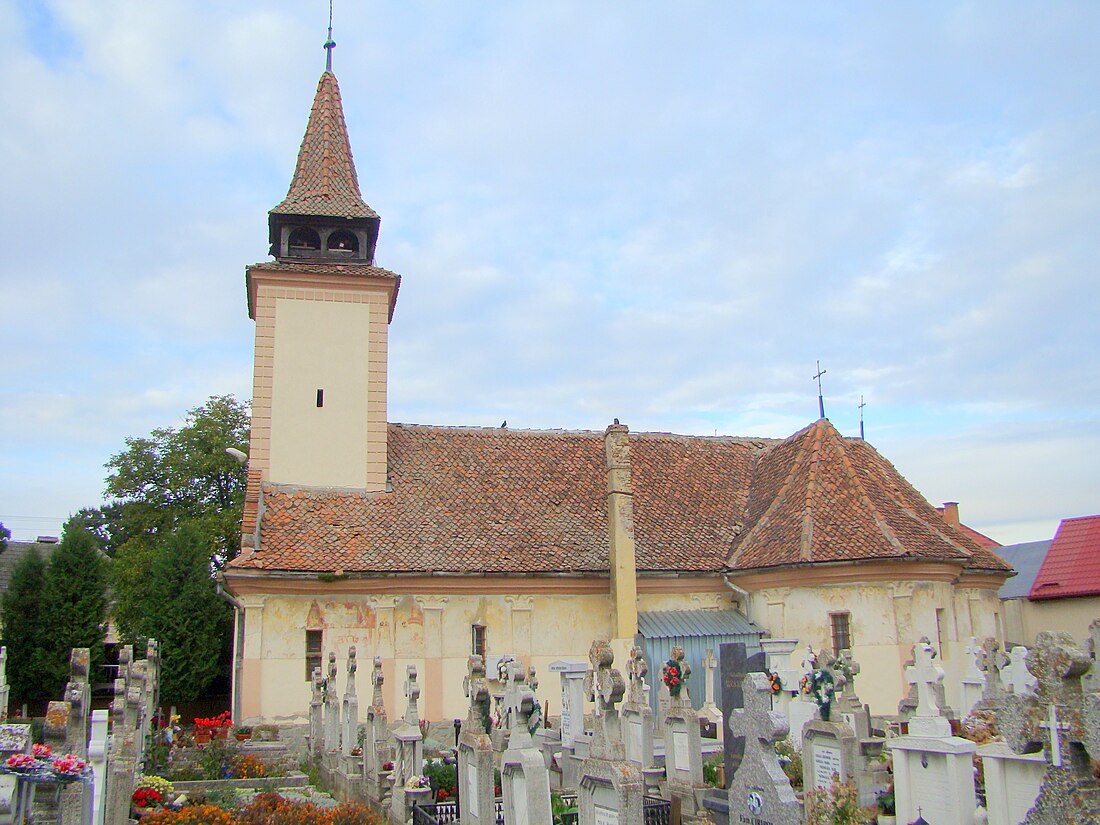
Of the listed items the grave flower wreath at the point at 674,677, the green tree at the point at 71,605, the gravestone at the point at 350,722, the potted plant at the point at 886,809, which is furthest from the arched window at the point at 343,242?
the potted plant at the point at 886,809

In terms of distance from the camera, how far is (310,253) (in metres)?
24.9

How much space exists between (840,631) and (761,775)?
1372 centimetres

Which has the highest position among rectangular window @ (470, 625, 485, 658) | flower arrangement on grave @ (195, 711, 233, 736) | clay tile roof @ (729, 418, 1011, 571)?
clay tile roof @ (729, 418, 1011, 571)

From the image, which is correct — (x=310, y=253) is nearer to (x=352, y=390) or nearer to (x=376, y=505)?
(x=352, y=390)

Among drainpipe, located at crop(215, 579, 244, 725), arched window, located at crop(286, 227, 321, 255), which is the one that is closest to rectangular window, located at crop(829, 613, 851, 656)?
drainpipe, located at crop(215, 579, 244, 725)

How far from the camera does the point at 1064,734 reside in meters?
5.80

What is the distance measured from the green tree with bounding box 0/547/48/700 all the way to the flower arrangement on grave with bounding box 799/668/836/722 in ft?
82.6

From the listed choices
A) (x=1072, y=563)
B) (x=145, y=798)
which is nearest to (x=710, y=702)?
(x=145, y=798)

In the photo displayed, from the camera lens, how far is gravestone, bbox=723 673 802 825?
8.26 m

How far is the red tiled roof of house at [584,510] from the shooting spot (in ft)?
71.2

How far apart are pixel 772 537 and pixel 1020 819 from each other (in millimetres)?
14839

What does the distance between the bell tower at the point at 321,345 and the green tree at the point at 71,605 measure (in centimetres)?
1095

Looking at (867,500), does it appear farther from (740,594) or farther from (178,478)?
(178,478)

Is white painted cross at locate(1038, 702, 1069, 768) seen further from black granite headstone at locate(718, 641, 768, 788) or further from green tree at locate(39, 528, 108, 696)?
green tree at locate(39, 528, 108, 696)
